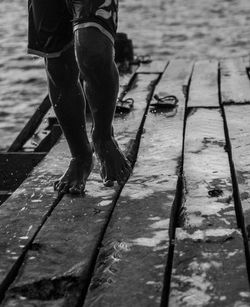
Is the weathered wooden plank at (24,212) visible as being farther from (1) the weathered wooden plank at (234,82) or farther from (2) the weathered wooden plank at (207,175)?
(1) the weathered wooden plank at (234,82)

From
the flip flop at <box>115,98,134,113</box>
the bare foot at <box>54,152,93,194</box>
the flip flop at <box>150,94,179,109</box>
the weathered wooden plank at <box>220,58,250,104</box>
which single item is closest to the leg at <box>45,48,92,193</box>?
the bare foot at <box>54,152,93,194</box>

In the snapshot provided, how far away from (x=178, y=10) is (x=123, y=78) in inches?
682

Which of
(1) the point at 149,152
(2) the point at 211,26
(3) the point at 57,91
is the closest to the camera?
(3) the point at 57,91

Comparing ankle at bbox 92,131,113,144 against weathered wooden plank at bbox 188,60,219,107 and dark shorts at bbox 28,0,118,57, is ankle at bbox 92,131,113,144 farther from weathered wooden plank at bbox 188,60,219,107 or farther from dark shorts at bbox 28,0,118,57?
weathered wooden plank at bbox 188,60,219,107

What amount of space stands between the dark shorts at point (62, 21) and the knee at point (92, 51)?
40 mm

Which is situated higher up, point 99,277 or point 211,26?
point 99,277

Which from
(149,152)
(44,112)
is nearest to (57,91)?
(149,152)

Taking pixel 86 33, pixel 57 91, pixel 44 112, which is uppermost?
pixel 86 33

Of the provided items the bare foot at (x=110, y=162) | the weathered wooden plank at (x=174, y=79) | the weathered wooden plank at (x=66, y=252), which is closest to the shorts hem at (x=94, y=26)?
the bare foot at (x=110, y=162)

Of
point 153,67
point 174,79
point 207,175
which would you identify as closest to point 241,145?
point 207,175

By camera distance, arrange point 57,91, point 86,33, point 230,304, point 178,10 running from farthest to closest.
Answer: point 178,10, point 57,91, point 86,33, point 230,304

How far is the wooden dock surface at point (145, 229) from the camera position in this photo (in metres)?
2.24

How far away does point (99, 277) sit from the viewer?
2.34 meters

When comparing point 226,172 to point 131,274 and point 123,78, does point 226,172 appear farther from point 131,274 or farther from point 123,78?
point 123,78
